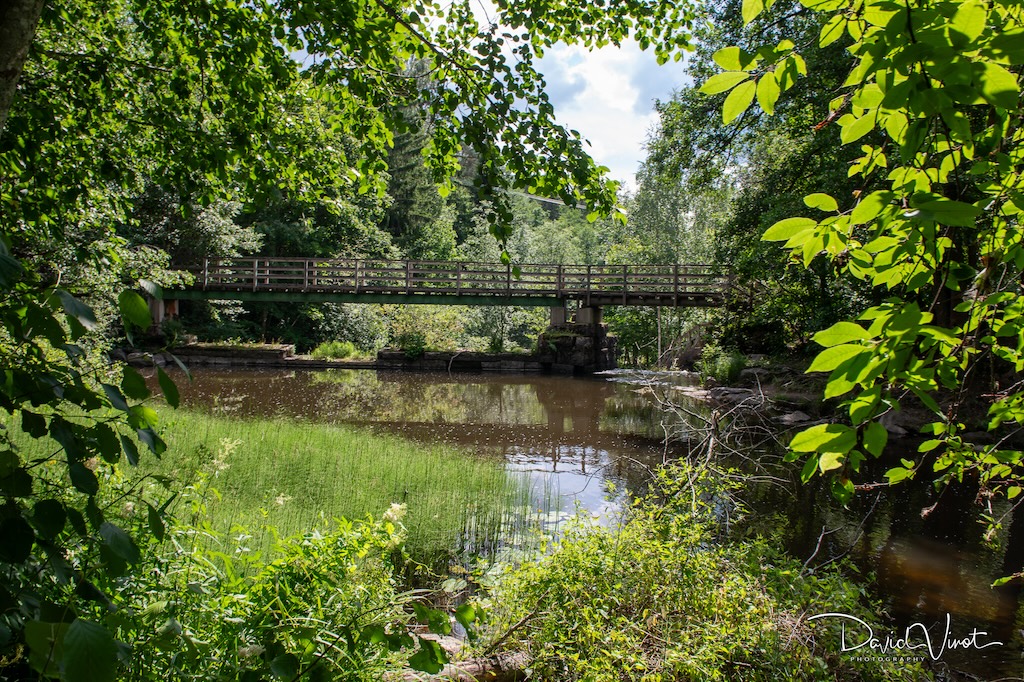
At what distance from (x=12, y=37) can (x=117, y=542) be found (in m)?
1.30

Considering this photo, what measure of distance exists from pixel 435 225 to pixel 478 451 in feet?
92.1

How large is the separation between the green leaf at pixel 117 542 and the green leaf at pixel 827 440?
1.01 m

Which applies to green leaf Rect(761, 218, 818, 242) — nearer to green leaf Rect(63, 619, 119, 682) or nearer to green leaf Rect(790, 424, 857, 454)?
green leaf Rect(790, 424, 857, 454)

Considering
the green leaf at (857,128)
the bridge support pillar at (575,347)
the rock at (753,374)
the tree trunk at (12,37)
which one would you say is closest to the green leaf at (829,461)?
the green leaf at (857,128)

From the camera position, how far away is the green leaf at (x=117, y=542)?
955 millimetres

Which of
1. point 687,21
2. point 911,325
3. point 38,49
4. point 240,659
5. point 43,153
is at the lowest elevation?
point 240,659

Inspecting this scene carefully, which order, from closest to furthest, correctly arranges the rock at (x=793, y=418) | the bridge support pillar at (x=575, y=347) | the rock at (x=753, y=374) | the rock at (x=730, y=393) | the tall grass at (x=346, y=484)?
the tall grass at (x=346, y=484)
the rock at (x=793, y=418)
the rock at (x=730, y=393)
the rock at (x=753, y=374)
the bridge support pillar at (x=575, y=347)

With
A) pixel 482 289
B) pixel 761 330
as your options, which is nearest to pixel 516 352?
pixel 482 289

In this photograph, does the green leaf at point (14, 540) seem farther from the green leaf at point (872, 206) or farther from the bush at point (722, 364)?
the bush at point (722, 364)

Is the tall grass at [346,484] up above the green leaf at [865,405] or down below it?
below

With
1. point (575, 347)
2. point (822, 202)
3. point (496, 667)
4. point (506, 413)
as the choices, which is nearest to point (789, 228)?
point (822, 202)

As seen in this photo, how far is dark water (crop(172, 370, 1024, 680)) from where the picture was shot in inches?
184

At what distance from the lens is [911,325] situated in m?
0.88

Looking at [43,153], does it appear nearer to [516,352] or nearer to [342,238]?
[516,352]
